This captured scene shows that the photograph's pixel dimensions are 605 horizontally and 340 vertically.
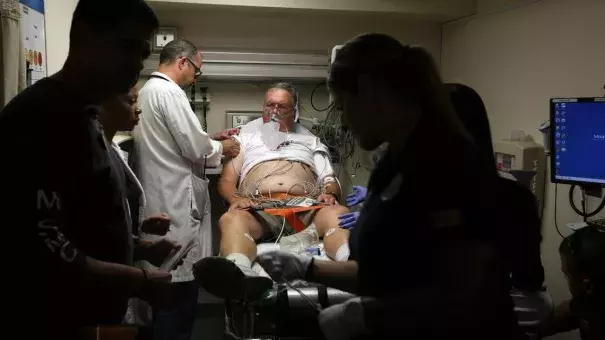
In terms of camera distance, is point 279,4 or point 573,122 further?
point 279,4

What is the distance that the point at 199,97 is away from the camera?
131 inches

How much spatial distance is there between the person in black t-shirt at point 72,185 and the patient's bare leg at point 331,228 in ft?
3.88

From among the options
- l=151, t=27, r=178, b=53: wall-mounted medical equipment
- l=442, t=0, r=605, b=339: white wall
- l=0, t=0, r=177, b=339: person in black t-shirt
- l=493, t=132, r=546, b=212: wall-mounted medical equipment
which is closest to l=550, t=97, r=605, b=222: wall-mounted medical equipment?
l=493, t=132, r=546, b=212: wall-mounted medical equipment

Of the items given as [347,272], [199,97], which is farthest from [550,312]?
[199,97]

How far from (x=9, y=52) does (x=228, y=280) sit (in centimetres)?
87

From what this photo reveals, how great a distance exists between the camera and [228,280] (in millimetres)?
1084

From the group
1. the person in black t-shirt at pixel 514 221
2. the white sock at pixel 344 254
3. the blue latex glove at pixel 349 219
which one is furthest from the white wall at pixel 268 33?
the person in black t-shirt at pixel 514 221

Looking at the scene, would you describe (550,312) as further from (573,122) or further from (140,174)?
(140,174)

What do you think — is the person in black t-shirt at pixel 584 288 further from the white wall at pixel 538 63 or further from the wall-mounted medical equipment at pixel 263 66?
the wall-mounted medical equipment at pixel 263 66

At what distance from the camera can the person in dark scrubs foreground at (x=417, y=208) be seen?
2.52ft

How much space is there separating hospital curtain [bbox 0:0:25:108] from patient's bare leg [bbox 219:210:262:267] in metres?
0.97

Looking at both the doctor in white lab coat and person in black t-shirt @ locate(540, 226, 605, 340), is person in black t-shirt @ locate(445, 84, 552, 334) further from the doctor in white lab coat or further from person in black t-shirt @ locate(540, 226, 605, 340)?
the doctor in white lab coat

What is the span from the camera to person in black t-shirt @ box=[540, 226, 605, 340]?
1.39 m

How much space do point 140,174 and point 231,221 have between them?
46 cm
